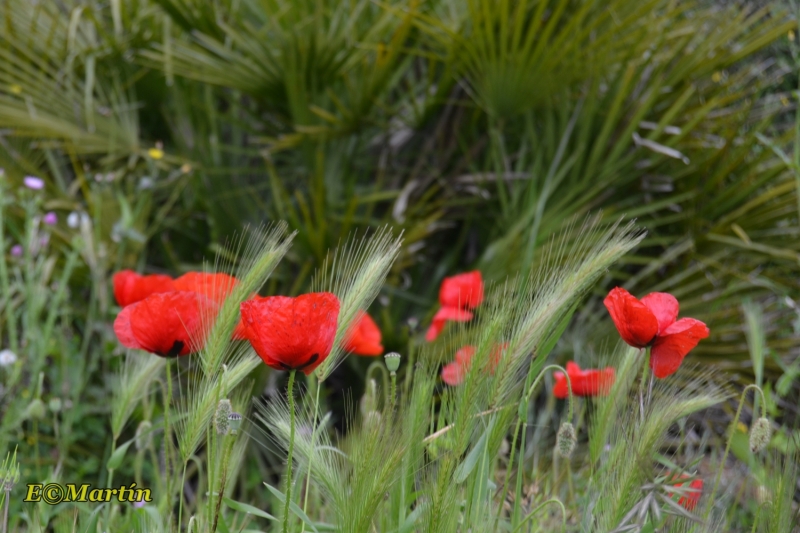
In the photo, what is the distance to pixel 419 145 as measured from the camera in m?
2.85

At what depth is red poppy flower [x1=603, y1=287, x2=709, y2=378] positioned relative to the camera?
2.78 feet

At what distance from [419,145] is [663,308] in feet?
6.63

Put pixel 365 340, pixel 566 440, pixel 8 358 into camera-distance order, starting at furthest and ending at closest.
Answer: pixel 8 358 → pixel 365 340 → pixel 566 440

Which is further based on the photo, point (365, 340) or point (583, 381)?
point (365, 340)

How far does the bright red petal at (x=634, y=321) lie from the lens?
0.85 m

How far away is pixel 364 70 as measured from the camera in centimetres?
235

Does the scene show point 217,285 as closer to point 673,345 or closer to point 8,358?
point 673,345

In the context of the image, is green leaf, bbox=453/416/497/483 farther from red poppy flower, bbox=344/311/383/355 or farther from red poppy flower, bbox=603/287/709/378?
red poppy flower, bbox=344/311/383/355

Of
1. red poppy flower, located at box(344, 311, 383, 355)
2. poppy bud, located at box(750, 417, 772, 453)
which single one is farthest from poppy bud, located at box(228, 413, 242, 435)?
poppy bud, located at box(750, 417, 772, 453)

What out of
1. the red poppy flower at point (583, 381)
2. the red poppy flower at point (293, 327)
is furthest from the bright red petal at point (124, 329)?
the red poppy flower at point (583, 381)

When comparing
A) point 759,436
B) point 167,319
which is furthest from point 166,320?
point 759,436

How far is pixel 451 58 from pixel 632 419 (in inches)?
67.9

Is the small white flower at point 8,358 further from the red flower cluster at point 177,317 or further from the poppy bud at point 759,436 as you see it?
the poppy bud at point 759,436

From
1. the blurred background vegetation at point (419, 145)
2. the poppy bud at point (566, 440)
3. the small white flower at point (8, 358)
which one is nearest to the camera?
the poppy bud at point (566, 440)
